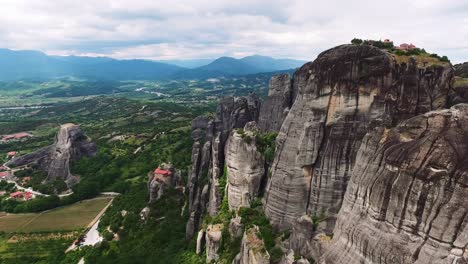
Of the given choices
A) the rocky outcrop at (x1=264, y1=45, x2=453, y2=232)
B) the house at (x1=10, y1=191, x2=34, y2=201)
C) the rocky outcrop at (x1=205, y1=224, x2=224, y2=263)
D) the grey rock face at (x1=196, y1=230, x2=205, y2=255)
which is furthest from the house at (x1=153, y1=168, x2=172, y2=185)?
the house at (x1=10, y1=191, x2=34, y2=201)

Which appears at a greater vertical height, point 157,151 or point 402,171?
point 402,171

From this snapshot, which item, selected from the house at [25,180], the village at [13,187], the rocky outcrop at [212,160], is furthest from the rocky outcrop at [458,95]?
the house at [25,180]

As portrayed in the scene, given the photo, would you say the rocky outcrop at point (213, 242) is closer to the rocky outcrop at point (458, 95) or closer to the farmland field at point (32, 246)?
the rocky outcrop at point (458, 95)

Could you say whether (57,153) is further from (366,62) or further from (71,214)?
(366,62)

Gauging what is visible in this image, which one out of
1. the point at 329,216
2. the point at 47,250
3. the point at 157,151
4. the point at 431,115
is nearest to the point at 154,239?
the point at 47,250

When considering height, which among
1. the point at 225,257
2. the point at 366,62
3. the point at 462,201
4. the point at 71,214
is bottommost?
the point at 71,214

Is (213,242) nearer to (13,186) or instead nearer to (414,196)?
(414,196)
